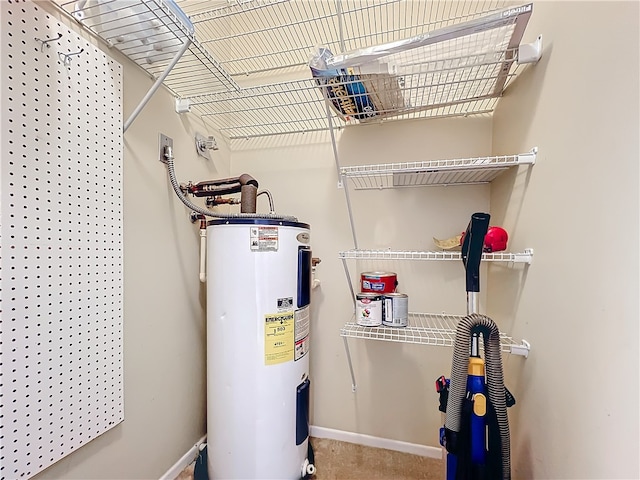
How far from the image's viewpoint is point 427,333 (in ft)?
4.16

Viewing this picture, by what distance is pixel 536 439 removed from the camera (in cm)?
86

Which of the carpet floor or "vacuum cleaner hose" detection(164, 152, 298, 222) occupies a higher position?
"vacuum cleaner hose" detection(164, 152, 298, 222)

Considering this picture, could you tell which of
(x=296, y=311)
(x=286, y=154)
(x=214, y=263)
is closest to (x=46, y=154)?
(x=214, y=263)

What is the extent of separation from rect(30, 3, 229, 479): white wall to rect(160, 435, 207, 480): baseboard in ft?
0.09

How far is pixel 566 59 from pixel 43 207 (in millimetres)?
1433

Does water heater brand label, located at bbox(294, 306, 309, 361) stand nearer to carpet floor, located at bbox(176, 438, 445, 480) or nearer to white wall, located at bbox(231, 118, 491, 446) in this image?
white wall, located at bbox(231, 118, 491, 446)

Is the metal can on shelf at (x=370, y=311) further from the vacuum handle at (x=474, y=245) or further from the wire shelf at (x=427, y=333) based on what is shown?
the vacuum handle at (x=474, y=245)

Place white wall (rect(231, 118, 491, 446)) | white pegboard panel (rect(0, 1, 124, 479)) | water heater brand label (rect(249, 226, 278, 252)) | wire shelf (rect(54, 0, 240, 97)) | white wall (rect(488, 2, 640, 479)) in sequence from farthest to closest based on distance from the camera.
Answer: white wall (rect(231, 118, 491, 446)), water heater brand label (rect(249, 226, 278, 252)), wire shelf (rect(54, 0, 240, 97)), white pegboard panel (rect(0, 1, 124, 479)), white wall (rect(488, 2, 640, 479))

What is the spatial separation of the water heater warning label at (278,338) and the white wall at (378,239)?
1.44ft

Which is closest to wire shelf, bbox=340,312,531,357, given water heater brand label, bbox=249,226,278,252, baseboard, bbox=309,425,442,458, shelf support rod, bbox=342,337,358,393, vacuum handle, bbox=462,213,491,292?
shelf support rod, bbox=342,337,358,393

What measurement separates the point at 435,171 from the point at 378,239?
18.5 inches

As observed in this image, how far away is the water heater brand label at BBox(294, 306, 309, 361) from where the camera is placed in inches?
46.9

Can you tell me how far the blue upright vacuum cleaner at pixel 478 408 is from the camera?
2.56 ft

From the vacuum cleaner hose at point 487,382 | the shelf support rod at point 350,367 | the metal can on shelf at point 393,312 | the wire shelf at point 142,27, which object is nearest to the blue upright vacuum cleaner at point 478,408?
the vacuum cleaner hose at point 487,382
